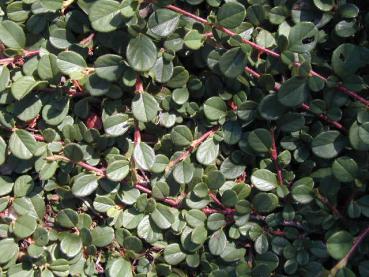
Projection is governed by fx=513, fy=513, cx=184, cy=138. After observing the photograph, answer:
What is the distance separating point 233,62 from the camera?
160 centimetres

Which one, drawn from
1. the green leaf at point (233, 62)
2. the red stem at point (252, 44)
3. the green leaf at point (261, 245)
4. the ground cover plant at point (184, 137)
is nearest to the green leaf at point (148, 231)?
the ground cover plant at point (184, 137)

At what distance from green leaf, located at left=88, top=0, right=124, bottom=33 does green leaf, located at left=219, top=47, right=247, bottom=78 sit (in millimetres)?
341

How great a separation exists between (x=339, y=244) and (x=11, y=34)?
49.8 inches

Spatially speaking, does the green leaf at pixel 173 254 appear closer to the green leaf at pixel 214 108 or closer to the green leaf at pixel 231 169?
the green leaf at pixel 231 169

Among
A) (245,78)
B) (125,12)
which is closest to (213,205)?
(245,78)

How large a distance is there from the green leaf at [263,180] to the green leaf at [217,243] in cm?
20

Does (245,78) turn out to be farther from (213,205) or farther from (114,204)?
(114,204)

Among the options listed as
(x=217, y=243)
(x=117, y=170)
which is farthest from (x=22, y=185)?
(x=217, y=243)

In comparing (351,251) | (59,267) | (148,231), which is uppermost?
(351,251)

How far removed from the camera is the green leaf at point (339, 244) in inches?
60.2

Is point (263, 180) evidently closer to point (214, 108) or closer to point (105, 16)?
point (214, 108)

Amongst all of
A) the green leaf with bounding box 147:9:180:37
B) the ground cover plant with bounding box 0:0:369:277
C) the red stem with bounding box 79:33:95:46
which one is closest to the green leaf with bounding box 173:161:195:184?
the ground cover plant with bounding box 0:0:369:277

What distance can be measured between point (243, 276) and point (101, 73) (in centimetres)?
80

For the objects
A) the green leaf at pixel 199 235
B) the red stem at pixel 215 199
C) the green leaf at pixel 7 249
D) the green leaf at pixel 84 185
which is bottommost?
the green leaf at pixel 7 249
